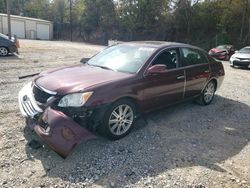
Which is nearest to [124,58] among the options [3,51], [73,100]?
[73,100]

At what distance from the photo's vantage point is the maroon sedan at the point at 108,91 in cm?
371

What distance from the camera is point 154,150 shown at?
417 cm

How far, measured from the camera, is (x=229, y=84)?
31.7ft

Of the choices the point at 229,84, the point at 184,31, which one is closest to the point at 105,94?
the point at 229,84

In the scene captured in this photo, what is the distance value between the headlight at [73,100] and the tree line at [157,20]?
2881 centimetres

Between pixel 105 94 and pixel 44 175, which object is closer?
pixel 44 175

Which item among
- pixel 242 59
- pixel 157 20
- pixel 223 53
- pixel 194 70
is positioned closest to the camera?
pixel 194 70

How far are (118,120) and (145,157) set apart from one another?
0.74m

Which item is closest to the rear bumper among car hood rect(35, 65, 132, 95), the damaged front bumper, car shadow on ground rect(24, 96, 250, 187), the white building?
car shadow on ground rect(24, 96, 250, 187)

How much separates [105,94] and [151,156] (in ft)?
3.75

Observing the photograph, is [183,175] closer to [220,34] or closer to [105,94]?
[105,94]

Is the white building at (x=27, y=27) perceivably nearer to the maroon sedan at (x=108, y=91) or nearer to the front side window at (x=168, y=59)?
the maroon sedan at (x=108, y=91)

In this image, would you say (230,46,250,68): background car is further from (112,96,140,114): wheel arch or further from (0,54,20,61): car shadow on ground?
(112,96,140,114): wheel arch

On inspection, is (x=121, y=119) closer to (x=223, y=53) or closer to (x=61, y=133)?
(x=61, y=133)
